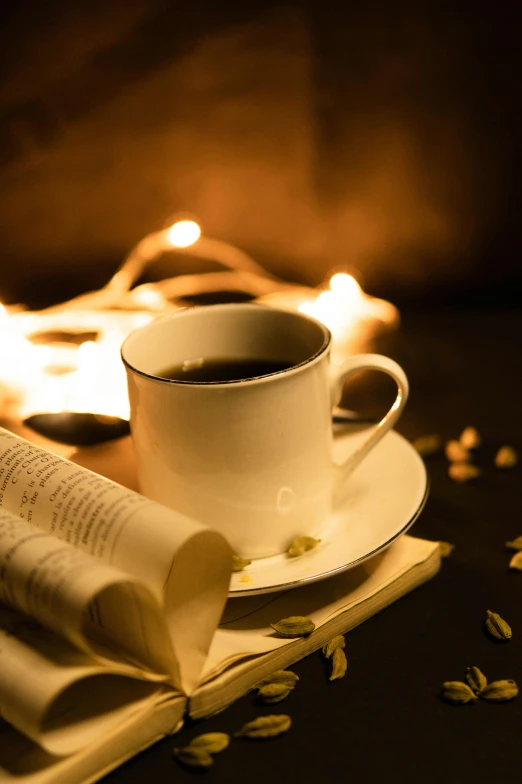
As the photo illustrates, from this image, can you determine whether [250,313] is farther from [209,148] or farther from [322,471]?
[209,148]

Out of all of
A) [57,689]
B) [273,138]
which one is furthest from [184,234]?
[57,689]

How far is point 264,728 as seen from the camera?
573 mm

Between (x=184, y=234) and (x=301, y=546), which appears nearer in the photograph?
(x=301, y=546)

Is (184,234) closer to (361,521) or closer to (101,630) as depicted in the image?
(361,521)

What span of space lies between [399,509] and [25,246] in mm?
1060

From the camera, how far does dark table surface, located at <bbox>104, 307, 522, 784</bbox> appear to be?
550 millimetres

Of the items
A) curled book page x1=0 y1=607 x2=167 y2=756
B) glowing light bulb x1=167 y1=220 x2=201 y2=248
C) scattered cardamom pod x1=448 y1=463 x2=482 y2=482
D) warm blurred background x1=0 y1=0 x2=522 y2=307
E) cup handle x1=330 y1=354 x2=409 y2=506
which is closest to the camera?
curled book page x1=0 y1=607 x2=167 y2=756

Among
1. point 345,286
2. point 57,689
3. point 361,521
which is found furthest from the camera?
point 345,286

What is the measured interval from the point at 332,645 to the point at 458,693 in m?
0.10

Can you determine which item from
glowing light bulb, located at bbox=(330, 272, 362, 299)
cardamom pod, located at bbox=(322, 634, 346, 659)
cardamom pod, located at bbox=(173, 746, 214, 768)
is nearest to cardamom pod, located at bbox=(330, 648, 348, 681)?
cardamom pod, located at bbox=(322, 634, 346, 659)

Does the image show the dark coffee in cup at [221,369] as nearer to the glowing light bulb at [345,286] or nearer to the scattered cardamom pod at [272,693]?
the scattered cardamom pod at [272,693]

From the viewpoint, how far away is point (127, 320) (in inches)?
52.7

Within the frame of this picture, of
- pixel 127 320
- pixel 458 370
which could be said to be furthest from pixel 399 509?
pixel 127 320

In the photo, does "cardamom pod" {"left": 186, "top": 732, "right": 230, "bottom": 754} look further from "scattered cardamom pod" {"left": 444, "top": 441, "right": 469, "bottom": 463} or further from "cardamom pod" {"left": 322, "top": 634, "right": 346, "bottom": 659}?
"scattered cardamom pod" {"left": 444, "top": 441, "right": 469, "bottom": 463}
